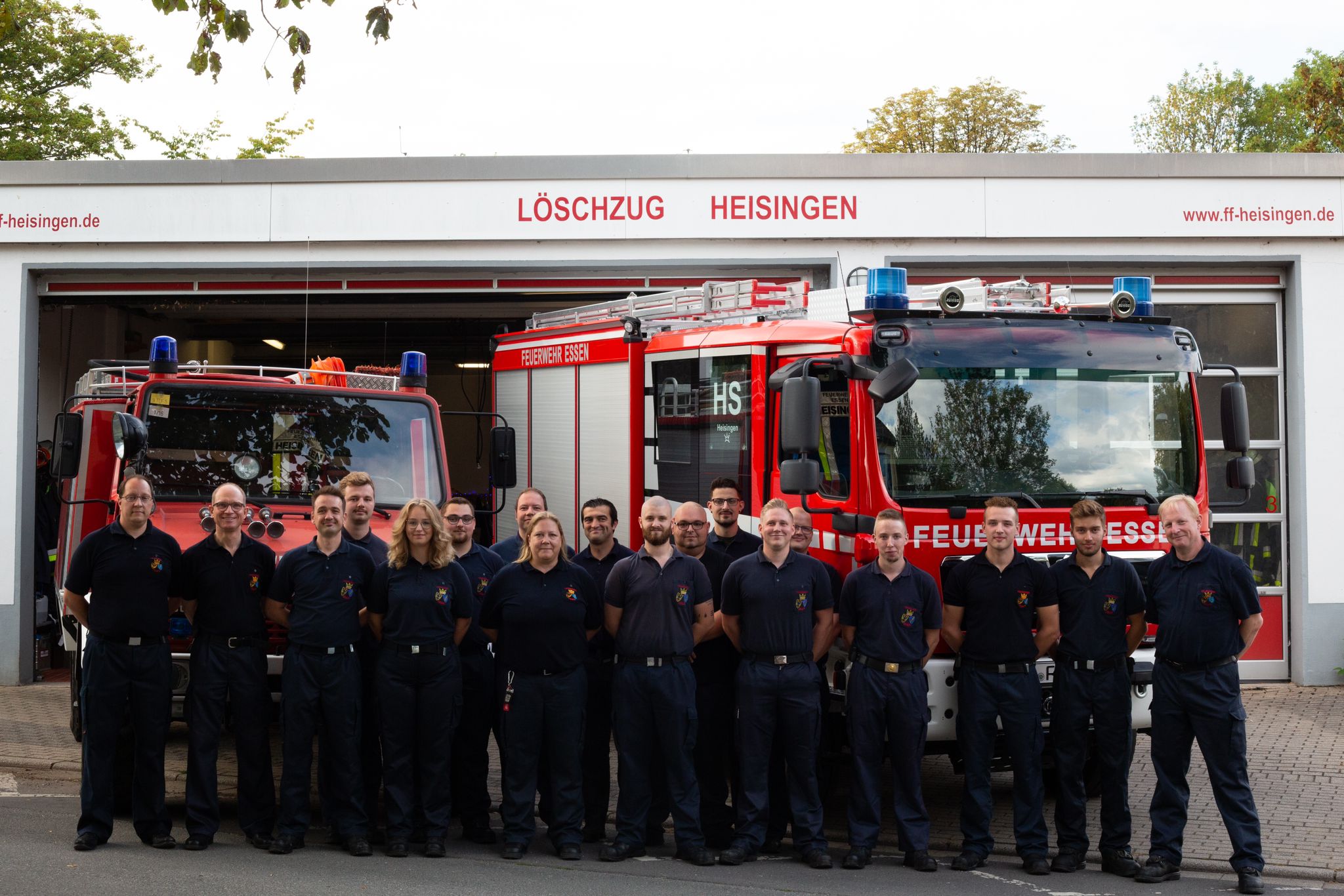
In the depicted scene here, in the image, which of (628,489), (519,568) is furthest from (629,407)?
(519,568)

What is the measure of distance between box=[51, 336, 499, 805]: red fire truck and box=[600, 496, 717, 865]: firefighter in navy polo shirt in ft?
7.86

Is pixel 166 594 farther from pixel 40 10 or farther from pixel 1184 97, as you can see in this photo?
pixel 1184 97

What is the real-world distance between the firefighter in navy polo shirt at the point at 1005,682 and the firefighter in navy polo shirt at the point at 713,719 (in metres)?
1.22

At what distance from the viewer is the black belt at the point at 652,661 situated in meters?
7.05

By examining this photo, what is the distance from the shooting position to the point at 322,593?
7062 millimetres

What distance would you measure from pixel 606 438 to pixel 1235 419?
442 centimetres

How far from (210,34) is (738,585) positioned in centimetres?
402

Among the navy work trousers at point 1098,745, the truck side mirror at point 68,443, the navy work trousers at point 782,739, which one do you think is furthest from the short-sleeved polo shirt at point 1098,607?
the truck side mirror at point 68,443

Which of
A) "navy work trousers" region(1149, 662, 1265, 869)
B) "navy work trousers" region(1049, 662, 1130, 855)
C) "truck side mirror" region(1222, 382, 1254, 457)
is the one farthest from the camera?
"truck side mirror" region(1222, 382, 1254, 457)

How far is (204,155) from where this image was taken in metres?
43.2

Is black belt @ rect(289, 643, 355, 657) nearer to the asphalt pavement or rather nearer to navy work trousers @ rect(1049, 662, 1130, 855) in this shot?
the asphalt pavement

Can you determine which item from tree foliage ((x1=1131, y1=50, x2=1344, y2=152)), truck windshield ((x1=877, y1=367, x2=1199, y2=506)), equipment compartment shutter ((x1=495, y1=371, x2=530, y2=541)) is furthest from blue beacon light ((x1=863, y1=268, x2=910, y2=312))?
tree foliage ((x1=1131, y1=50, x2=1344, y2=152))

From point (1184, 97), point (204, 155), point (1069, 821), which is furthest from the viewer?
point (1184, 97)

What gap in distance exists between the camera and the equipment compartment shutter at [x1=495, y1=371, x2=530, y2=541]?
11891 millimetres
